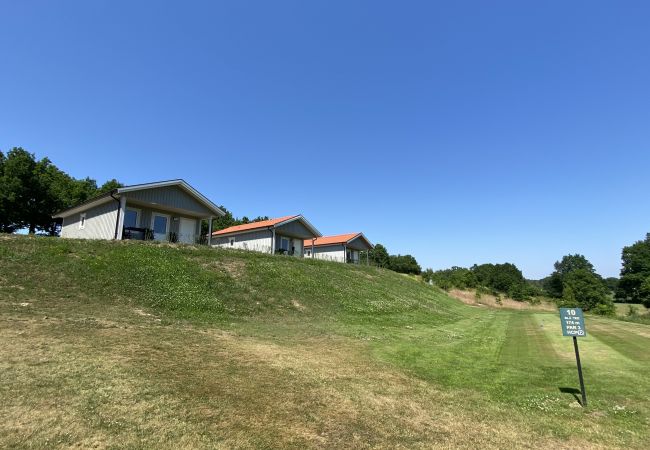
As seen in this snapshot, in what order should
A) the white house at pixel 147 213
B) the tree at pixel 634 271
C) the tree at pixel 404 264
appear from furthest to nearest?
the tree at pixel 404 264 → the tree at pixel 634 271 → the white house at pixel 147 213

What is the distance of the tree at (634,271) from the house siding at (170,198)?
86.7 metres

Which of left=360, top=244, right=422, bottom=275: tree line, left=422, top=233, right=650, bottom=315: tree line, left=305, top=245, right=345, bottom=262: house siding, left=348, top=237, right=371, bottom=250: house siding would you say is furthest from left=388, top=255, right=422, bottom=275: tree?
left=305, top=245, right=345, bottom=262: house siding

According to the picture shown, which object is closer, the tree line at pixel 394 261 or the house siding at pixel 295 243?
the house siding at pixel 295 243

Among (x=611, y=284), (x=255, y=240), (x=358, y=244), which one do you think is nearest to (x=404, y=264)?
(x=358, y=244)

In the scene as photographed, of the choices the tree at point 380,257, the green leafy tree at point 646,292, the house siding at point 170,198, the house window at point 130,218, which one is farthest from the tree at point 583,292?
the house window at point 130,218

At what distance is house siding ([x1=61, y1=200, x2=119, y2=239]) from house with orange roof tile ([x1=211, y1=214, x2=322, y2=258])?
37.9 ft

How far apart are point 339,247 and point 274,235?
1487 centimetres

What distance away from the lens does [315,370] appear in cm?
885

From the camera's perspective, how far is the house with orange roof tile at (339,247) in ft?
171

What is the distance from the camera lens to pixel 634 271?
85.2 m

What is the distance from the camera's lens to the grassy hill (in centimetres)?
553

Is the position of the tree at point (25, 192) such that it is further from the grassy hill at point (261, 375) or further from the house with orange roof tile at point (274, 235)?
the grassy hill at point (261, 375)

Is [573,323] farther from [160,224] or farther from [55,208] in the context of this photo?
[55,208]

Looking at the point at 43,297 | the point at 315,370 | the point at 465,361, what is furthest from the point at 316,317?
the point at 43,297
